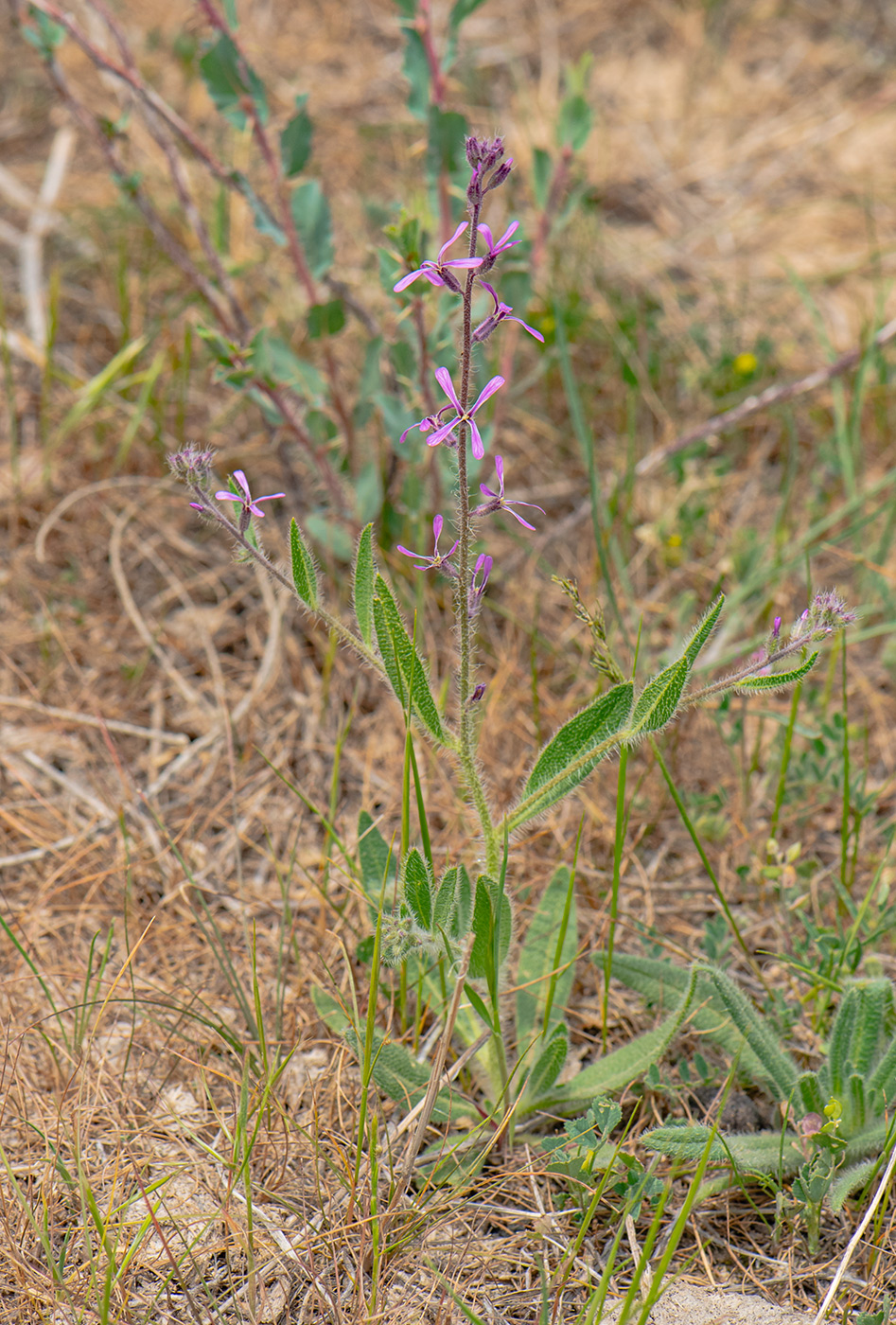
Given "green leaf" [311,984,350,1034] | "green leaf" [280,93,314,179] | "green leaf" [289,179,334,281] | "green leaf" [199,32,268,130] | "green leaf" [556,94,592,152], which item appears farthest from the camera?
"green leaf" [556,94,592,152]

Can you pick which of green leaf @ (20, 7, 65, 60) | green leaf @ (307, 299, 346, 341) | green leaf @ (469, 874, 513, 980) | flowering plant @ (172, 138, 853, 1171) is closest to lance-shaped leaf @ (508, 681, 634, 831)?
flowering plant @ (172, 138, 853, 1171)

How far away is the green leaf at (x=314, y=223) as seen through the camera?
2.59 metres

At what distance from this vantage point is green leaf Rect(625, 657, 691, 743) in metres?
1.58

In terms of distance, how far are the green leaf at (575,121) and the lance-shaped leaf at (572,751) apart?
1708mm

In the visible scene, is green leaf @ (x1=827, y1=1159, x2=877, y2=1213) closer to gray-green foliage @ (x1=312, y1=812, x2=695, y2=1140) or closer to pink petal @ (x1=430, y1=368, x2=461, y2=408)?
gray-green foliage @ (x1=312, y1=812, x2=695, y2=1140)

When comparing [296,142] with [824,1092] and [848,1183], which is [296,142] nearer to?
[824,1092]

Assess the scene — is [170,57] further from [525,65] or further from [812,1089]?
[812,1089]

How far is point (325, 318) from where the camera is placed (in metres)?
2.64

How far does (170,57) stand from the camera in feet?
14.9

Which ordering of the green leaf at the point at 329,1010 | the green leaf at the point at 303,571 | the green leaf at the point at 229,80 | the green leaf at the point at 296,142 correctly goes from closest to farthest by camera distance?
1. the green leaf at the point at 303,571
2. the green leaf at the point at 329,1010
3. the green leaf at the point at 229,80
4. the green leaf at the point at 296,142

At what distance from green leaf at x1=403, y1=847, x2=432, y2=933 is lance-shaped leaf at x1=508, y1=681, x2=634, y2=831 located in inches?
7.2

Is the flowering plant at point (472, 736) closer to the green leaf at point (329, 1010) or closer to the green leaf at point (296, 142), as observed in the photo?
the green leaf at point (329, 1010)

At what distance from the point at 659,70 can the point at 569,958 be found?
4460mm

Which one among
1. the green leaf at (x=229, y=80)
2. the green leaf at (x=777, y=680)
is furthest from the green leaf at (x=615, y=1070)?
the green leaf at (x=229, y=80)
